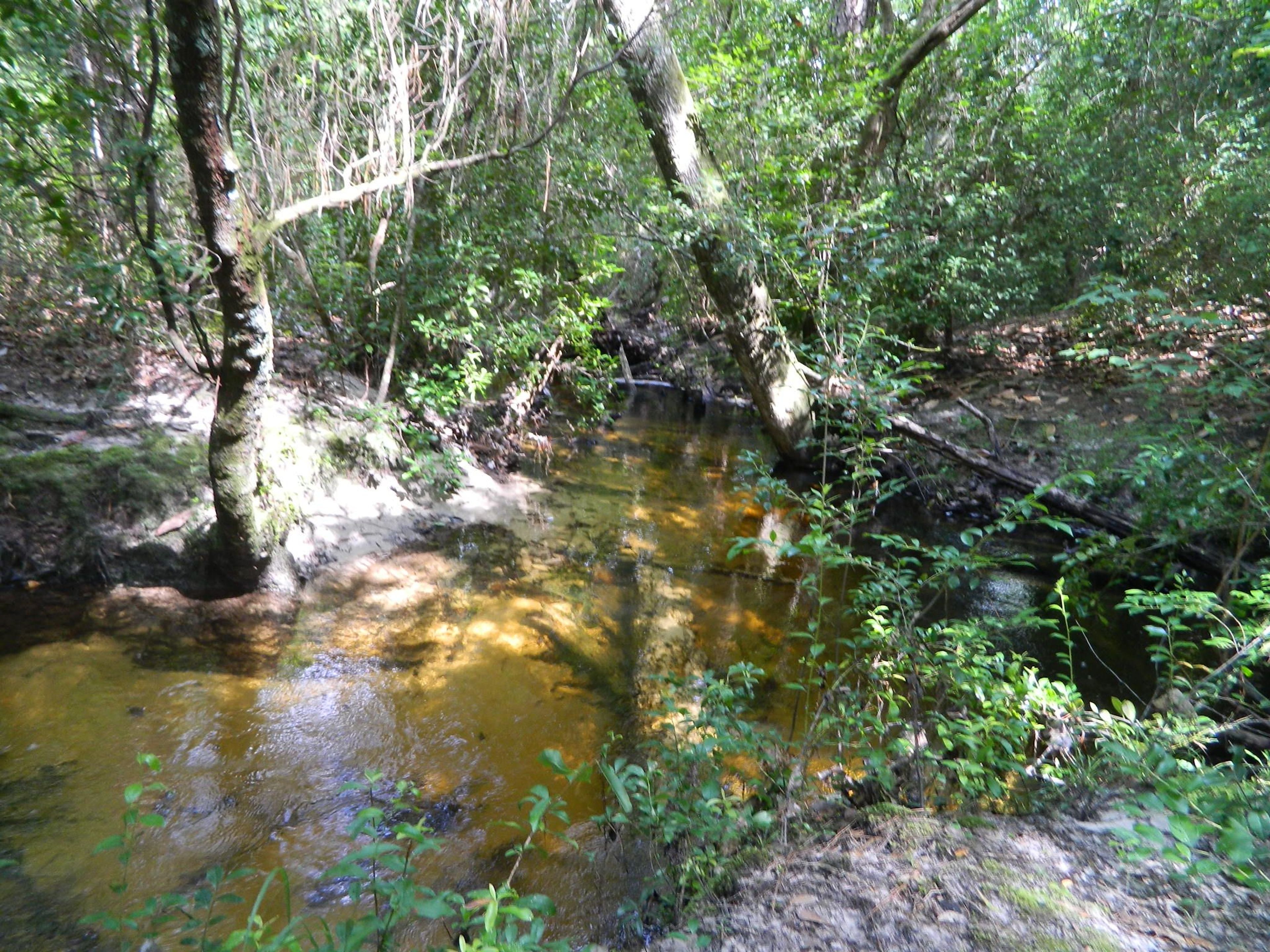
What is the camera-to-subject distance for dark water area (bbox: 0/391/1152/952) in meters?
2.63

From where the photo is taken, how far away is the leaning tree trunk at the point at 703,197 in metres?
6.86

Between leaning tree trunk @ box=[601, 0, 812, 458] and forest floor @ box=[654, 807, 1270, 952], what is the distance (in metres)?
4.87

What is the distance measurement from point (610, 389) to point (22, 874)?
7.18 metres

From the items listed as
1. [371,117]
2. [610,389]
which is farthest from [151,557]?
[610,389]

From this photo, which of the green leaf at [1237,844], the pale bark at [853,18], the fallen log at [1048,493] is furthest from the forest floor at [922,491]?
the pale bark at [853,18]

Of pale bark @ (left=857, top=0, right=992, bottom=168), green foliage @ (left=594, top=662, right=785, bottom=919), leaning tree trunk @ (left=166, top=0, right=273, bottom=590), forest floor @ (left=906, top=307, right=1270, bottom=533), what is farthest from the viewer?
pale bark @ (left=857, top=0, right=992, bottom=168)

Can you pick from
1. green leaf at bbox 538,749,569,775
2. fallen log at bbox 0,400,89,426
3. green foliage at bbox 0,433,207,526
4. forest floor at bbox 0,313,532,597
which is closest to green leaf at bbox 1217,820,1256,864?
green leaf at bbox 538,749,569,775

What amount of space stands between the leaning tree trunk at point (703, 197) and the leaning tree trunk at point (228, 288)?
423 centimetres

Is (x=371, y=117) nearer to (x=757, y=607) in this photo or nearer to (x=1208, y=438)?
(x=757, y=607)

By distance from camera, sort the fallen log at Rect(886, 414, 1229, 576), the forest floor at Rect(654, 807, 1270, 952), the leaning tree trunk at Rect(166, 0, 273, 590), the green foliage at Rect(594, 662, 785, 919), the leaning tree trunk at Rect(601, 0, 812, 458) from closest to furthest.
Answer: the forest floor at Rect(654, 807, 1270, 952) < the green foliage at Rect(594, 662, 785, 919) < the leaning tree trunk at Rect(166, 0, 273, 590) < the fallen log at Rect(886, 414, 1229, 576) < the leaning tree trunk at Rect(601, 0, 812, 458)

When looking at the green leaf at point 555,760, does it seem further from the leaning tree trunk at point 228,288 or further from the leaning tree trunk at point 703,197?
the leaning tree trunk at point 703,197

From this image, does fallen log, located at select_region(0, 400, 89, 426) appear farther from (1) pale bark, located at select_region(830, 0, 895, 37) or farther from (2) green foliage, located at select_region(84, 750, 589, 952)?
(1) pale bark, located at select_region(830, 0, 895, 37)

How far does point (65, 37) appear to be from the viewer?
3730mm

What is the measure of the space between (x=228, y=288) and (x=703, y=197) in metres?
4.92
